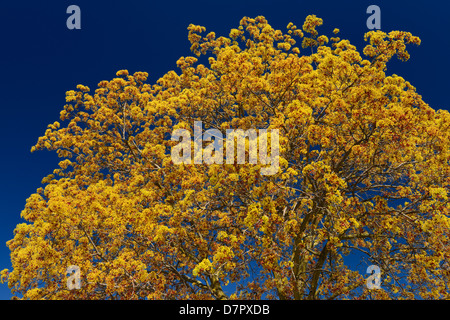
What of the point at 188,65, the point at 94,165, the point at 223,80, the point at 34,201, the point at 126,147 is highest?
the point at 188,65

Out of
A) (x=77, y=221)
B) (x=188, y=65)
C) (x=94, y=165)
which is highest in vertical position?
(x=188, y=65)

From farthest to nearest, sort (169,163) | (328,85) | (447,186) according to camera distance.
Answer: (169,163), (328,85), (447,186)

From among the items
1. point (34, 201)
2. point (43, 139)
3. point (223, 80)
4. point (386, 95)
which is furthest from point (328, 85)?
point (43, 139)

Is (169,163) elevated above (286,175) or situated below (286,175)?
above

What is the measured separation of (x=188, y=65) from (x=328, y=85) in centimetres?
678

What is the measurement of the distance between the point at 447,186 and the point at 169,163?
26.6 ft

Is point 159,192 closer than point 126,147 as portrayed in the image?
Yes

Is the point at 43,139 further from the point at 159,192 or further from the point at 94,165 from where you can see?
the point at 159,192

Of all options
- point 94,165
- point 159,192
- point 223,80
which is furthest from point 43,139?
point 223,80

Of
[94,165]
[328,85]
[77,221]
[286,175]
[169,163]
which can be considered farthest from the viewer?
[94,165]

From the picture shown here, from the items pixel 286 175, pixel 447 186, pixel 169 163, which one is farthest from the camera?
pixel 169 163

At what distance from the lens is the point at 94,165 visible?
1284 centimetres

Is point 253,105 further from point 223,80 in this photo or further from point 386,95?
point 386,95

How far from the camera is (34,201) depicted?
370 inches
